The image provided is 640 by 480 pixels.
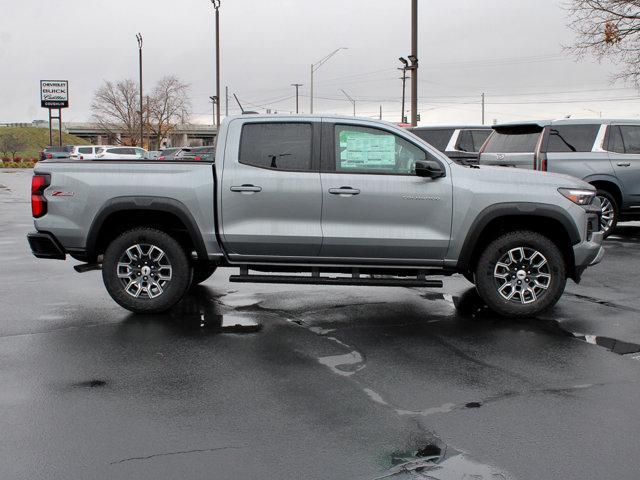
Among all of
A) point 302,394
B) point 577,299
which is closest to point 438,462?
point 302,394

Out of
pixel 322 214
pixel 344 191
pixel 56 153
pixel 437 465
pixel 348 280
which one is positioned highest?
pixel 56 153

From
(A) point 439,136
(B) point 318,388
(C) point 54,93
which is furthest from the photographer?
(C) point 54,93

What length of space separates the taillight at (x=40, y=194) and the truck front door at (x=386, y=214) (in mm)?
2809

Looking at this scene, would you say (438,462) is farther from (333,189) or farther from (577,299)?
(577,299)

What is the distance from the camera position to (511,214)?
288 inches

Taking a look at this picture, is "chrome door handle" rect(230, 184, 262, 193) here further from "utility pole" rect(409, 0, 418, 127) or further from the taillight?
"utility pole" rect(409, 0, 418, 127)

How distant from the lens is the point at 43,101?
296ft

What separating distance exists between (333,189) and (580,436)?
3660mm

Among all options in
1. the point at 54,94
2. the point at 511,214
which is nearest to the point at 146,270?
the point at 511,214

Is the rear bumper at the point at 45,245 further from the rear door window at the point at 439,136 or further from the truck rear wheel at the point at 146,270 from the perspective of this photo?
the rear door window at the point at 439,136

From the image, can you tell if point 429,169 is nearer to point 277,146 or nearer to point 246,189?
point 277,146

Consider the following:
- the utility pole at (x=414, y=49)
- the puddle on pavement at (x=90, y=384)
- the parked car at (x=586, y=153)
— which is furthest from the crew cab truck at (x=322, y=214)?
the utility pole at (x=414, y=49)

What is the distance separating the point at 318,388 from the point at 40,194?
12.9 feet

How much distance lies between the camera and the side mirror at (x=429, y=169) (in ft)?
23.4
